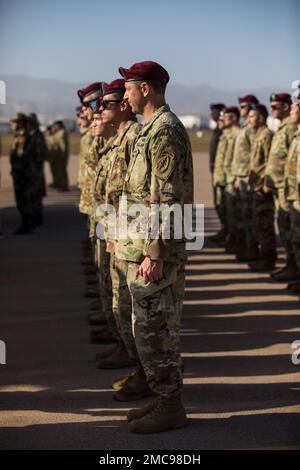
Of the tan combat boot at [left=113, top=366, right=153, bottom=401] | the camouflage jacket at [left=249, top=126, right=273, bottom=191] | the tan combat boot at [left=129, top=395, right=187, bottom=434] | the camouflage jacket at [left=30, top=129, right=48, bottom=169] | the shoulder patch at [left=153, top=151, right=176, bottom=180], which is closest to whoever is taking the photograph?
the shoulder patch at [left=153, top=151, right=176, bottom=180]

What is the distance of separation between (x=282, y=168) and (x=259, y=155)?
0.84 metres

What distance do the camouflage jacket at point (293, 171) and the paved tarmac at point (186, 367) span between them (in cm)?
103

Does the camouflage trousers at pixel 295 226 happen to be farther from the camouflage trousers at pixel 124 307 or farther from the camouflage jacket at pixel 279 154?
the camouflage trousers at pixel 124 307

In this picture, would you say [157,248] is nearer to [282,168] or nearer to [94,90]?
[94,90]

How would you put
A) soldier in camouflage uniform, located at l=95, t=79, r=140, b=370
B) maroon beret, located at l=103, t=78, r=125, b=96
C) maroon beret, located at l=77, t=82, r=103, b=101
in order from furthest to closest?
1. maroon beret, located at l=77, t=82, r=103, b=101
2. maroon beret, located at l=103, t=78, r=125, b=96
3. soldier in camouflage uniform, located at l=95, t=79, r=140, b=370

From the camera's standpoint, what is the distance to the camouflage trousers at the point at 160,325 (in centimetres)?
452

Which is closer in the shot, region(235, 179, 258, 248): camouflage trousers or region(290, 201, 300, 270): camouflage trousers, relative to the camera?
region(290, 201, 300, 270): camouflage trousers

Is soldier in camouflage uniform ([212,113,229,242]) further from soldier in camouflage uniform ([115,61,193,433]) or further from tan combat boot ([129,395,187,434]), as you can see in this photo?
tan combat boot ([129,395,187,434])

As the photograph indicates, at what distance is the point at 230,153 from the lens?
1127 centimetres

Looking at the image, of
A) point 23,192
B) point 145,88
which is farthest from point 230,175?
point 145,88

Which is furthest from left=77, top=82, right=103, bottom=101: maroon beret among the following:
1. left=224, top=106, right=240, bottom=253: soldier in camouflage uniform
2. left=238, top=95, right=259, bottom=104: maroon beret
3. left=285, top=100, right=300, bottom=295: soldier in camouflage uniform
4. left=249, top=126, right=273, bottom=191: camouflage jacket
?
left=224, top=106, right=240, bottom=253: soldier in camouflage uniform

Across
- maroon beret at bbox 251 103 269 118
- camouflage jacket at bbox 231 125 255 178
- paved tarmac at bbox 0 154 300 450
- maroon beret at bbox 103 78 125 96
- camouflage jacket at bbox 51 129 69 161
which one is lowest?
paved tarmac at bbox 0 154 300 450

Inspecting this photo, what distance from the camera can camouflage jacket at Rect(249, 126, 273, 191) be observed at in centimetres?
988

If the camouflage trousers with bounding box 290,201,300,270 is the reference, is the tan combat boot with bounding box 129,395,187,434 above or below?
below
